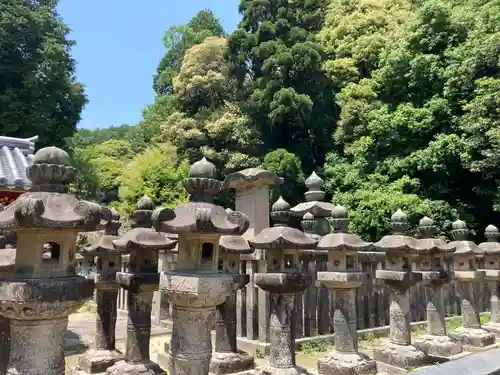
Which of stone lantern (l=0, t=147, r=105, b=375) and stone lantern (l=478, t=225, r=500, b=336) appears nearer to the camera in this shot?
stone lantern (l=0, t=147, r=105, b=375)

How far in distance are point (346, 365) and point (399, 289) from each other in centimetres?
137

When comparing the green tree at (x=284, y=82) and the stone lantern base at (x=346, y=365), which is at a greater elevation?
the green tree at (x=284, y=82)

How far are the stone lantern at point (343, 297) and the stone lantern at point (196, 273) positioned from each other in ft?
6.67

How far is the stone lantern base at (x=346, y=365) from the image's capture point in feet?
16.6

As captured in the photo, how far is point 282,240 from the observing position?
14.7 ft

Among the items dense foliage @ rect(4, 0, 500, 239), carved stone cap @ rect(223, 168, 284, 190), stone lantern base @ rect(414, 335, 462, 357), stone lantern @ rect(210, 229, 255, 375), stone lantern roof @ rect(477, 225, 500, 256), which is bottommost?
stone lantern base @ rect(414, 335, 462, 357)

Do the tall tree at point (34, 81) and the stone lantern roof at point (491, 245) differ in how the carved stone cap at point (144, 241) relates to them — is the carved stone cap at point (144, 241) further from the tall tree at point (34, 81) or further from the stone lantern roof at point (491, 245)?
the tall tree at point (34, 81)

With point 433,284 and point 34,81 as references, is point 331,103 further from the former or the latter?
point 433,284

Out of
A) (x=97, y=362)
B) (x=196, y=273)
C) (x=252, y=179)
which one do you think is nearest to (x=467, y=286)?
(x=252, y=179)

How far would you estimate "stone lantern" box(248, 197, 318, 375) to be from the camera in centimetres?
450

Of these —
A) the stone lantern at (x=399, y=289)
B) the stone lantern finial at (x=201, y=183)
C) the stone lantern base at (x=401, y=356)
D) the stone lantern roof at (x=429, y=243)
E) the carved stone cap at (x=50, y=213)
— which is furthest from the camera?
the stone lantern roof at (x=429, y=243)

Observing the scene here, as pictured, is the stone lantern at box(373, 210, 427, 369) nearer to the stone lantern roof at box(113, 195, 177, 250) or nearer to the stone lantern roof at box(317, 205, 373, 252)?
the stone lantern roof at box(317, 205, 373, 252)

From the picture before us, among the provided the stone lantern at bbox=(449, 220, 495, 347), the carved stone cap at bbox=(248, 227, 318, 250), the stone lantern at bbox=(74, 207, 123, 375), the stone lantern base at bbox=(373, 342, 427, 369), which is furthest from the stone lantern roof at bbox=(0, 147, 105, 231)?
the stone lantern at bbox=(449, 220, 495, 347)

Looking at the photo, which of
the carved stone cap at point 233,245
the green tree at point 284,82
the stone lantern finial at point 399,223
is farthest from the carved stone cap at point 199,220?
the green tree at point 284,82
